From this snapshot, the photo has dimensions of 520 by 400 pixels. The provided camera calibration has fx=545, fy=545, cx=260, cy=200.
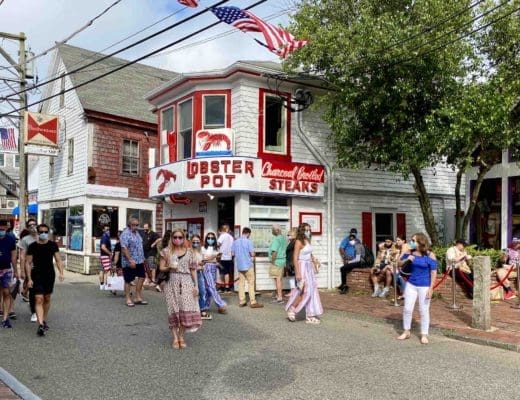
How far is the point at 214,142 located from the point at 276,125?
190 cm

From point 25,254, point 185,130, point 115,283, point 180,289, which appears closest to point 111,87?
point 185,130

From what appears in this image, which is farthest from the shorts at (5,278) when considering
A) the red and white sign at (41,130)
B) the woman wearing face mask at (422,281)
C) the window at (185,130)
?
the red and white sign at (41,130)

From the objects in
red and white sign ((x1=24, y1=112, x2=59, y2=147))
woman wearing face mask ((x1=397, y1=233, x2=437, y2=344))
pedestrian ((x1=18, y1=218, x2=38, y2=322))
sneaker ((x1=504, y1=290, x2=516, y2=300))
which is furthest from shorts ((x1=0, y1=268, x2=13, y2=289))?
red and white sign ((x1=24, y1=112, x2=59, y2=147))

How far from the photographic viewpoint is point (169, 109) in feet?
53.5

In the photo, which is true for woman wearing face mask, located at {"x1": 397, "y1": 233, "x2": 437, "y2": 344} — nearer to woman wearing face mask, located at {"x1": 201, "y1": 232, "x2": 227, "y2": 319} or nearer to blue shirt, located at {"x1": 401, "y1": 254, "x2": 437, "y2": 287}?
blue shirt, located at {"x1": 401, "y1": 254, "x2": 437, "y2": 287}

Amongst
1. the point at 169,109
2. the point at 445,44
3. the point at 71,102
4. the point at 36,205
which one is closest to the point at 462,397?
the point at 445,44

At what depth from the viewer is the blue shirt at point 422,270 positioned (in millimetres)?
8234

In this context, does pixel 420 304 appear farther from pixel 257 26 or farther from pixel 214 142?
pixel 214 142

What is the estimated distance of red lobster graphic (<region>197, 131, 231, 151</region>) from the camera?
45.7 feet

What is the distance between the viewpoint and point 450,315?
1034 cm

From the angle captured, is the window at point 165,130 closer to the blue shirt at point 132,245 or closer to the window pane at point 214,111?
the window pane at point 214,111

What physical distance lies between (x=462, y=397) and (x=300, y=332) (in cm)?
360

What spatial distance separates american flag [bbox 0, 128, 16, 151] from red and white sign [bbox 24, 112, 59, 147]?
11.2 ft

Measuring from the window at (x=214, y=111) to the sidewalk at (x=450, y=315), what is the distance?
532cm
